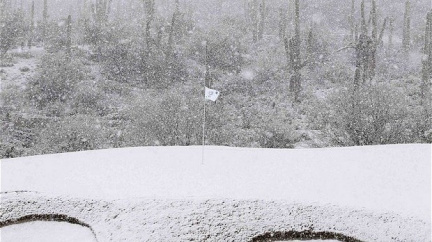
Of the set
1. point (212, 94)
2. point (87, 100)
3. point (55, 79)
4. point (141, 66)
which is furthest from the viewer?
point (141, 66)

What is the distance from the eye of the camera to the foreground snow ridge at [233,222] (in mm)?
5156

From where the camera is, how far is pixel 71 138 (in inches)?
565

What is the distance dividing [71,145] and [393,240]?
11256mm

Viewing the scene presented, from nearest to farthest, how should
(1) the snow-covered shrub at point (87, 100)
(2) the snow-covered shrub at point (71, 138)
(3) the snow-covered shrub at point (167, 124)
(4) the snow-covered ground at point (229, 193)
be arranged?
(4) the snow-covered ground at point (229, 193) < (2) the snow-covered shrub at point (71, 138) < (3) the snow-covered shrub at point (167, 124) < (1) the snow-covered shrub at point (87, 100)

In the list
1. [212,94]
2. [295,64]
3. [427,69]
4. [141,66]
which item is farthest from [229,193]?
[141,66]

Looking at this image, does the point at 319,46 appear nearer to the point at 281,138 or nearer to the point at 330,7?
the point at 330,7

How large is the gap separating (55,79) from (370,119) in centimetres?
1377

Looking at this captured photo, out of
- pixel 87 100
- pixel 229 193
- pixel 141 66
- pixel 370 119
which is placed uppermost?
pixel 141 66

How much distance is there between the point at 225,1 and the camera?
→ 127 feet

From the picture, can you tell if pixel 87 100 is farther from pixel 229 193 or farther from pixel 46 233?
pixel 229 193

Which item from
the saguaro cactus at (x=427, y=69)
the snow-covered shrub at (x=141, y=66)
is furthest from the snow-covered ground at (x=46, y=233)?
the snow-covered shrub at (x=141, y=66)

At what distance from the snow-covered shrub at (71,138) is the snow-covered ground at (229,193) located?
258 inches

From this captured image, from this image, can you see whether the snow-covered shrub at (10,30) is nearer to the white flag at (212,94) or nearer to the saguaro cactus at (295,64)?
the saguaro cactus at (295,64)

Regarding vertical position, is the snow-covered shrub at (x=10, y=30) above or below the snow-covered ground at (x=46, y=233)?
above
